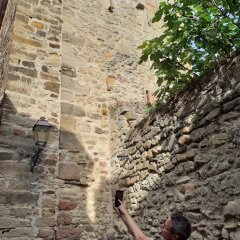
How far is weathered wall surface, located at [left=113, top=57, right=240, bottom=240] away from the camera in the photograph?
268cm

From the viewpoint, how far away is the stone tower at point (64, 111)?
3893 mm

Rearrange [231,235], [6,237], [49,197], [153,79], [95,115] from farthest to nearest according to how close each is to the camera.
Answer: [153,79]
[95,115]
[49,197]
[6,237]
[231,235]

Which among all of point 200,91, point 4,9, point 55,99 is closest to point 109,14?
point 4,9

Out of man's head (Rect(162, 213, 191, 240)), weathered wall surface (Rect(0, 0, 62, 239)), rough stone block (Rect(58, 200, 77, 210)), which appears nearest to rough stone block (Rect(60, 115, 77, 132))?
weathered wall surface (Rect(0, 0, 62, 239))

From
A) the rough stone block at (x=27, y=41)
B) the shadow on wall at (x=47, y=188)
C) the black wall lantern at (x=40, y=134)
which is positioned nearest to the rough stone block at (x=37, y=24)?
the rough stone block at (x=27, y=41)

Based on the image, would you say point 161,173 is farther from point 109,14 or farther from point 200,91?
point 109,14

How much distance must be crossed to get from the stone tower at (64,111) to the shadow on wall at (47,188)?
12mm

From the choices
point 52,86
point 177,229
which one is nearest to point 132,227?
point 177,229

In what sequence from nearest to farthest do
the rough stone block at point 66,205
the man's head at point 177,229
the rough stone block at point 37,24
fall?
the man's head at point 177,229 < the rough stone block at point 66,205 < the rough stone block at point 37,24

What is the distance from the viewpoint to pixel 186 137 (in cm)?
325

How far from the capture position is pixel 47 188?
4.02 meters

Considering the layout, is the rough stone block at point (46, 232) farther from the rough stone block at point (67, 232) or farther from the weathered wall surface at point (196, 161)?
the weathered wall surface at point (196, 161)

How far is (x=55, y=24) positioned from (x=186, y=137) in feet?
10.2

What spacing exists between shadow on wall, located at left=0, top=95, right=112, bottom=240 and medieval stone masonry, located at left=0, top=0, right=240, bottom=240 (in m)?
0.01
